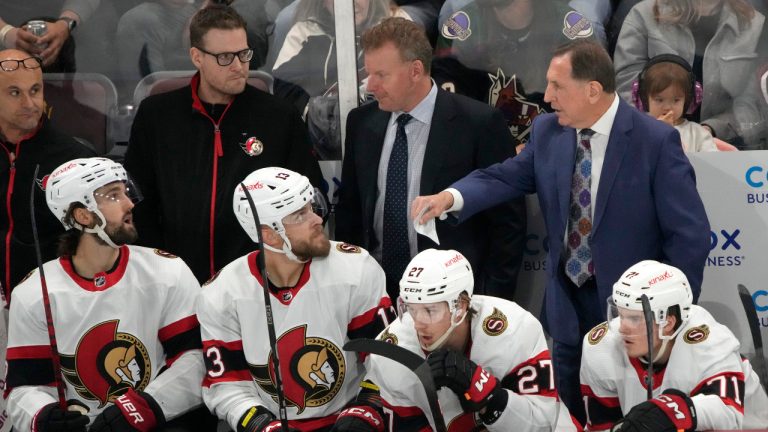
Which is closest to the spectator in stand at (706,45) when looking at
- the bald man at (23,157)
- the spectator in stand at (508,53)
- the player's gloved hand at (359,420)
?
the spectator in stand at (508,53)

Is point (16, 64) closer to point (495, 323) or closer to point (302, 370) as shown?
point (302, 370)

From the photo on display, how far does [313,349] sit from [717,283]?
1842mm

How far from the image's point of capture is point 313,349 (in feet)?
Result: 12.9

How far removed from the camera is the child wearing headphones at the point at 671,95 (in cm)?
467

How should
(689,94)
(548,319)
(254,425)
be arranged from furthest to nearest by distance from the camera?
(689,94) < (548,319) < (254,425)

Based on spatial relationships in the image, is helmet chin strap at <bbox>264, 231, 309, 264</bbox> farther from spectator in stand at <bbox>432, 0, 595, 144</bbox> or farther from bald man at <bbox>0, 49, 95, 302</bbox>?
spectator in stand at <bbox>432, 0, 595, 144</bbox>

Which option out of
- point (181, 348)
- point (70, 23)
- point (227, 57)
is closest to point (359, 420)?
point (181, 348)

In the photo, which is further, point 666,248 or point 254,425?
point 666,248

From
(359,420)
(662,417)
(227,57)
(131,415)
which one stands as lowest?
(131,415)

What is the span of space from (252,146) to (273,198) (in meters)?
0.66

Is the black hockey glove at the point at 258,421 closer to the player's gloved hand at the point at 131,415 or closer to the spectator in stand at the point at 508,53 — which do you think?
the player's gloved hand at the point at 131,415

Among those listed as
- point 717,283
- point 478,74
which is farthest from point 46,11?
point 717,283

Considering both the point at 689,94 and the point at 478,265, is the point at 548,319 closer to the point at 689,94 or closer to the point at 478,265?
the point at 478,265

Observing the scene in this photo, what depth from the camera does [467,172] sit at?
448 cm
